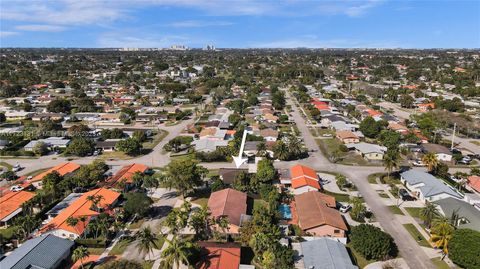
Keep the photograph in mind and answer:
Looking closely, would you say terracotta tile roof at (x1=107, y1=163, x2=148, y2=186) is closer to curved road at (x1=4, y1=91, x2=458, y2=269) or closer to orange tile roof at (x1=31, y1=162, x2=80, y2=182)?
curved road at (x1=4, y1=91, x2=458, y2=269)


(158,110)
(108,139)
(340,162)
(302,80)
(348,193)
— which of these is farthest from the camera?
(302,80)

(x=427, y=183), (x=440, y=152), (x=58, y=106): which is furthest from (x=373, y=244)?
(x=58, y=106)

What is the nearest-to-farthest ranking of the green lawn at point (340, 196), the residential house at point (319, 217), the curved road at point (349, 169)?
the curved road at point (349, 169), the residential house at point (319, 217), the green lawn at point (340, 196)

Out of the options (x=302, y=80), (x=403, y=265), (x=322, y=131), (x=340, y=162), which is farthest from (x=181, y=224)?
(x=302, y=80)

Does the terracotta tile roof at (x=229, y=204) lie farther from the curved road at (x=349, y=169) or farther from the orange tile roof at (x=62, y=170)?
the orange tile roof at (x=62, y=170)

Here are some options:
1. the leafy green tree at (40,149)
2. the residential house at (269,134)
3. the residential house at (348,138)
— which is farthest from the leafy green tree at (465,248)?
the leafy green tree at (40,149)

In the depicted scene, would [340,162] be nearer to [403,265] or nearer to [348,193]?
[348,193]

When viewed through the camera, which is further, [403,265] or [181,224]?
[181,224]

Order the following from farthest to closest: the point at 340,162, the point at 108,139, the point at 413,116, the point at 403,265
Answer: the point at 413,116 → the point at 108,139 → the point at 340,162 → the point at 403,265
